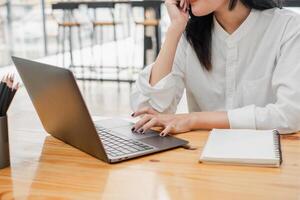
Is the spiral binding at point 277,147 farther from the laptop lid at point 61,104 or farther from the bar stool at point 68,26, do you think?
the bar stool at point 68,26

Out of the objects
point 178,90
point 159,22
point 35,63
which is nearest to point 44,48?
point 159,22

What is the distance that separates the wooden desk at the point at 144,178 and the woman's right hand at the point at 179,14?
553 mm

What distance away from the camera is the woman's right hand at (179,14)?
57.4 inches

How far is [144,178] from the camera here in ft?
2.74

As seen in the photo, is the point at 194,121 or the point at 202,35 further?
the point at 202,35

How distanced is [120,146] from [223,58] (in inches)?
24.0

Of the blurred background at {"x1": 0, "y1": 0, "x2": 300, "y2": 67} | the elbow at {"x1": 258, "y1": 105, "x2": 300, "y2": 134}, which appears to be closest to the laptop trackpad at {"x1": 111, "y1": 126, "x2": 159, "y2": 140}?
the elbow at {"x1": 258, "y1": 105, "x2": 300, "y2": 134}

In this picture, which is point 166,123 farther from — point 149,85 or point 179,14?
point 179,14

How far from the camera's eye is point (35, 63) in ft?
3.08

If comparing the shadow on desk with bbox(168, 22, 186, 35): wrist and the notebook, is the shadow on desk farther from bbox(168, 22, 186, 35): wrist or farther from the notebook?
bbox(168, 22, 186, 35): wrist

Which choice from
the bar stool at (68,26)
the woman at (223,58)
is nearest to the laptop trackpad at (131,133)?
the woman at (223,58)

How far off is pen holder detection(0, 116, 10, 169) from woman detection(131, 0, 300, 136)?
443 mm

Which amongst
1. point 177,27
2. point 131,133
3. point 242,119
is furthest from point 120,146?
point 177,27

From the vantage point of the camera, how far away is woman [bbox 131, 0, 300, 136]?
1351 mm
